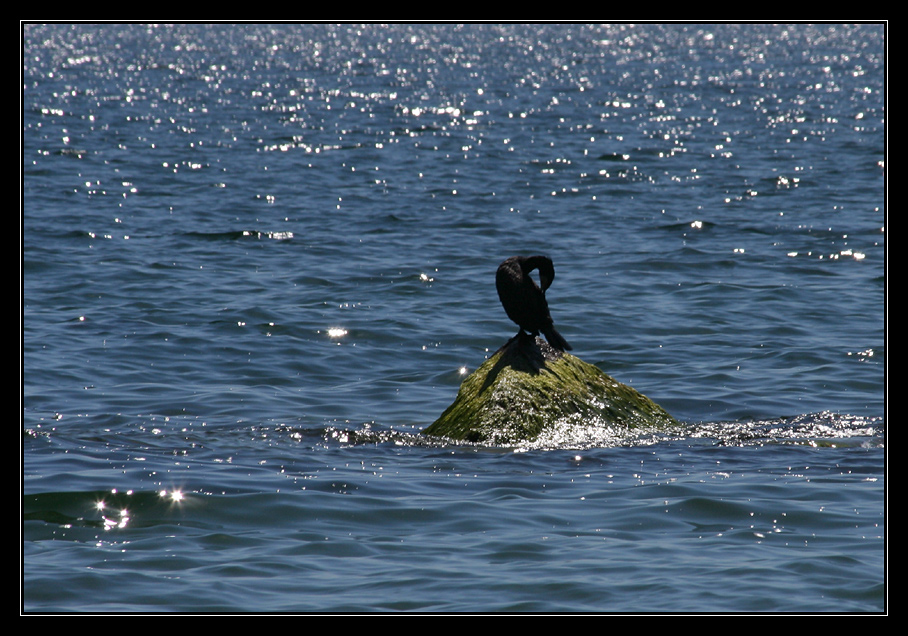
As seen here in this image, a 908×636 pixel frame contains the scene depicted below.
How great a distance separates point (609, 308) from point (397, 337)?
2989 mm

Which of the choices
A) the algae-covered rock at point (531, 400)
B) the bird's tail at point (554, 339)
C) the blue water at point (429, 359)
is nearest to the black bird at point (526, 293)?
the bird's tail at point (554, 339)

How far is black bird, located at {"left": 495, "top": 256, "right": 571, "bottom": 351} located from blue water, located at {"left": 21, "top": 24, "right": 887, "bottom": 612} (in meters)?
1.05

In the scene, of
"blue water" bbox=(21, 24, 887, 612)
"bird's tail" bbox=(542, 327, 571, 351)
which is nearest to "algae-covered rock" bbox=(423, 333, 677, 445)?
"bird's tail" bbox=(542, 327, 571, 351)

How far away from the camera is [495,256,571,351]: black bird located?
376 inches

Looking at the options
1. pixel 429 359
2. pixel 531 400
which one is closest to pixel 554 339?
pixel 531 400

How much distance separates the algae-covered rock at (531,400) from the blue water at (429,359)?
0.23 m

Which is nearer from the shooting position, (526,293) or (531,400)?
(531,400)

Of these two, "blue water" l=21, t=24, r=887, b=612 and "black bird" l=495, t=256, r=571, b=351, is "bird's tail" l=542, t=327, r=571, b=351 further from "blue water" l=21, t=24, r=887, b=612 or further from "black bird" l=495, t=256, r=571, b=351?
"blue water" l=21, t=24, r=887, b=612

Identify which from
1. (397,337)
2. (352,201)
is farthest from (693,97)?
(397,337)

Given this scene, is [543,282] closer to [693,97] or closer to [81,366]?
[81,366]

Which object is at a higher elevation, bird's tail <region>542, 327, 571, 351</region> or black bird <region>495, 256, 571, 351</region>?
black bird <region>495, 256, 571, 351</region>

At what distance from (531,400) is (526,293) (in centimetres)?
88

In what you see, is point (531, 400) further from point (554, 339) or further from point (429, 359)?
point (429, 359)

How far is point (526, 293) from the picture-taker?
375 inches
